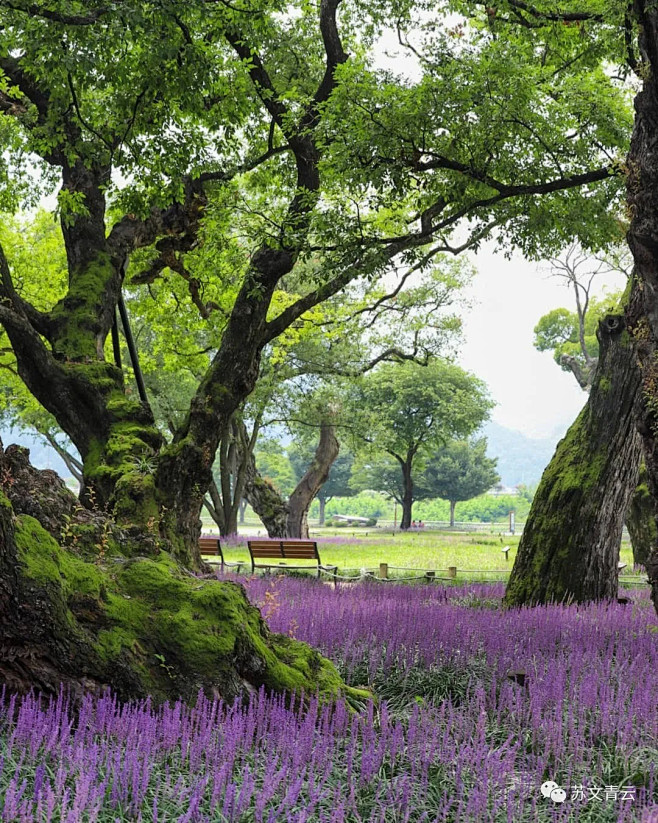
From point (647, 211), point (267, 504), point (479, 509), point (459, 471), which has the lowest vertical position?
point (479, 509)

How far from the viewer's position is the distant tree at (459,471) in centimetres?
8044

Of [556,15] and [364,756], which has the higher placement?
[556,15]

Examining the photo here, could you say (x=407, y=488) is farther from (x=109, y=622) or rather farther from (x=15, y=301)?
(x=109, y=622)

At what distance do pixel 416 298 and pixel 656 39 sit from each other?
23182 millimetres

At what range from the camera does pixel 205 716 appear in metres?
3.99

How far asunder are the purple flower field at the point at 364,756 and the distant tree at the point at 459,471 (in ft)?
244

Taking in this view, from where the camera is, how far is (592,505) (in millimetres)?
10938

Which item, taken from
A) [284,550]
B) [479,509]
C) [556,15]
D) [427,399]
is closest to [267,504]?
[284,550]

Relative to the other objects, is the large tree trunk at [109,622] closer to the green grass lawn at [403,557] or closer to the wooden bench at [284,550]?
the wooden bench at [284,550]

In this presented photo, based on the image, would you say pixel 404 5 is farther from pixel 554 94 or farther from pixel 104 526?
pixel 104 526

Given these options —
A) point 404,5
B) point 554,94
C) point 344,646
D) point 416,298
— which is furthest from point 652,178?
point 416,298

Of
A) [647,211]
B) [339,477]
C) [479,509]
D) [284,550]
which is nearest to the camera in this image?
[647,211]

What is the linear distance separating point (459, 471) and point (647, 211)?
75.9 metres

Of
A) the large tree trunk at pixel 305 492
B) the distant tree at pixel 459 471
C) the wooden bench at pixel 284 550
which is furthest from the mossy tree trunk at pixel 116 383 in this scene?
the distant tree at pixel 459 471
